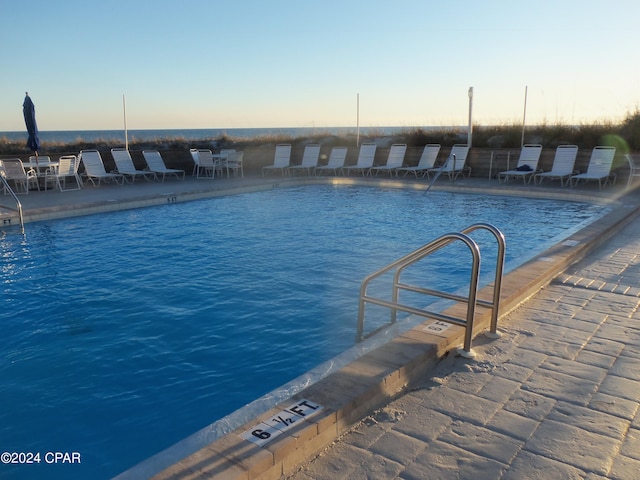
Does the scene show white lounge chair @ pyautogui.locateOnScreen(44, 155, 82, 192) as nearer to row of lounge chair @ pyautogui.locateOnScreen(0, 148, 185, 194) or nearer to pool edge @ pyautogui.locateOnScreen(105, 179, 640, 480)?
row of lounge chair @ pyautogui.locateOnScreen(0, 148, 185, 194)

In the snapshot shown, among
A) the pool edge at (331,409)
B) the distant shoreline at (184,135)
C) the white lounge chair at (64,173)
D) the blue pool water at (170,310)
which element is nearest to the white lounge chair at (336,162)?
the distant shoreline at (184,135)

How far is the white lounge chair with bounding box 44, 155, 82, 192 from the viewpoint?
1013 cm

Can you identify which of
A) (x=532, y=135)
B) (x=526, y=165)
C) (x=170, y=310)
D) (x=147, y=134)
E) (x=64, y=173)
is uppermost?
Answer: (x=147, y=134)

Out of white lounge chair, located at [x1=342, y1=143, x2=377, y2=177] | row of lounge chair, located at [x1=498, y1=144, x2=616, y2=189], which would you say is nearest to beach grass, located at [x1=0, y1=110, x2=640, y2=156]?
row of lounge chair, located at [x1=498, y1=144, x2=616, y2=189]

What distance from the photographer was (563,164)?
35.9 ft

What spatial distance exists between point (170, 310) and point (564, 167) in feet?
31.4

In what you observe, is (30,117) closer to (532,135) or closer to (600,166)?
(600,166)

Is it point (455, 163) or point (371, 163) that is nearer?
point (455, 163)

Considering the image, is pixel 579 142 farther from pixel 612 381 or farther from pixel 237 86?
pixel 237 86

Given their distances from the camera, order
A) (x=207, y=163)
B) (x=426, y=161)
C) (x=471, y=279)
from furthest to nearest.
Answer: (x=207, y=163), (x=426, y=161), (x=471, y=279)

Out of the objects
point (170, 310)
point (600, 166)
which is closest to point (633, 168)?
point (600, 166)

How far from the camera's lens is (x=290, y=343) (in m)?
3.74

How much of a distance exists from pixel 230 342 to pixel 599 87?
15500 mm

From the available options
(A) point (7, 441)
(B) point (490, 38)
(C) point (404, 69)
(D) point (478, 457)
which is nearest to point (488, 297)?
(D) point (478, 457)
